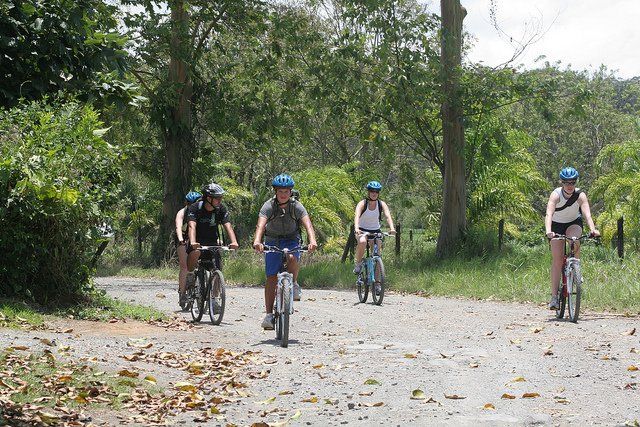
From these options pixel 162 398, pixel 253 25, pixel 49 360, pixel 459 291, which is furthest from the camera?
pixel 253 25

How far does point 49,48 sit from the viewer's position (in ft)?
30.8

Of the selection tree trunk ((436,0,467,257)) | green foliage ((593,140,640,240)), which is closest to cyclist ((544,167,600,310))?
tree trunk ((436,0,467,257))

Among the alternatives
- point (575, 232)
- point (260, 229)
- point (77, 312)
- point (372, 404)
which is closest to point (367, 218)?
point (575, 232)

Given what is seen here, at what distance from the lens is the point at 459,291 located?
732 inches

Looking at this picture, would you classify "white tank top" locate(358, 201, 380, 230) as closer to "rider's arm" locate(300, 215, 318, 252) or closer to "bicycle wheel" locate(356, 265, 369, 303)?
"bicycle wheel" locate(356, 265, 369, 303)

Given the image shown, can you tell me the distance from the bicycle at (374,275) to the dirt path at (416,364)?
928 millimetres

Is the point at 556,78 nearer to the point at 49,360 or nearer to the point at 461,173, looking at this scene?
the point at 461,173

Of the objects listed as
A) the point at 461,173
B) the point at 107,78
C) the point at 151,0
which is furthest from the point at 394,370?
the point at 151,0

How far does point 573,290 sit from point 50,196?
6889mm

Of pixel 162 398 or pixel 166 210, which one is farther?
pixel 166 210

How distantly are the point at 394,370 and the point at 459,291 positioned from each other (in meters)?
9.60

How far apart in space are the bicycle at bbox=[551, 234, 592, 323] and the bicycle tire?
4751mm

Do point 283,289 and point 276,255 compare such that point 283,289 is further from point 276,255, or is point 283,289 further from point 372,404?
point 372,404

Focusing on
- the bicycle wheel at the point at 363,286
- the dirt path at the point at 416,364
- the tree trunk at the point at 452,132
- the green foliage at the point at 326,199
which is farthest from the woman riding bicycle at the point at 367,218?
the green foliage at the point at 326,199
